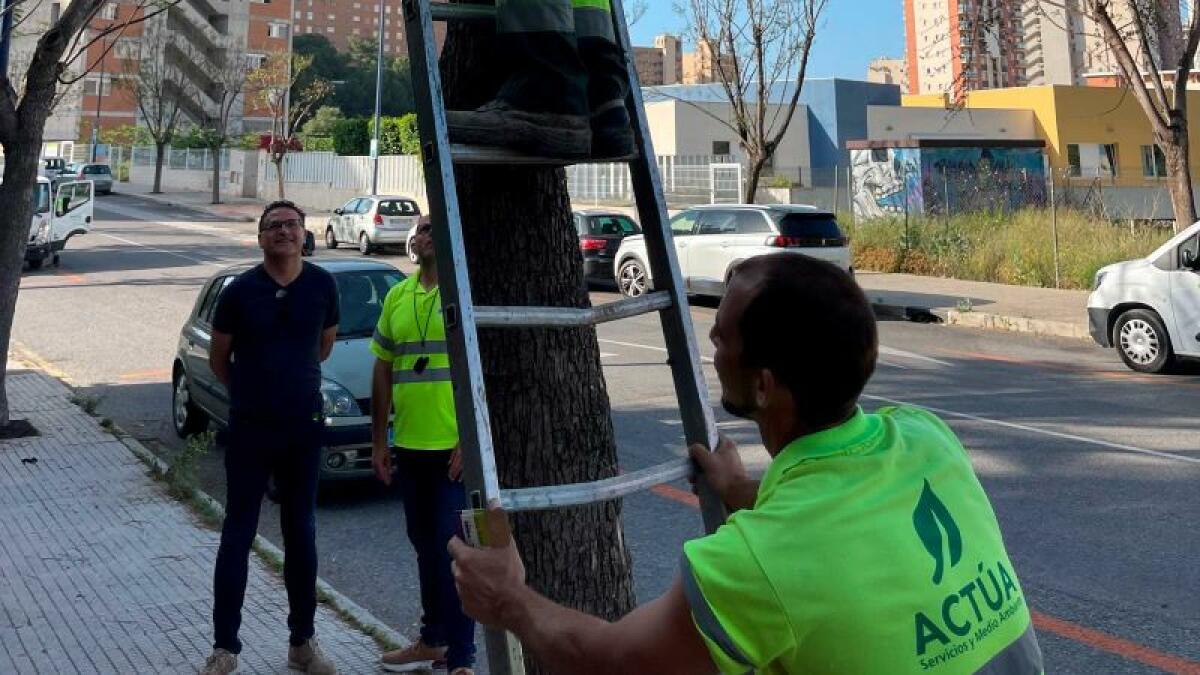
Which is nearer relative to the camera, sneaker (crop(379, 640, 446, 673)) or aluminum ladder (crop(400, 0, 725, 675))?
aluminum ladder (crop(400, 0, 725, 675))

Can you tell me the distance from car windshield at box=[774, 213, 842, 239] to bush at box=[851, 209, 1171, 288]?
182 inches

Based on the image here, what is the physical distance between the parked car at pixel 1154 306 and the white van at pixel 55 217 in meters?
21.1

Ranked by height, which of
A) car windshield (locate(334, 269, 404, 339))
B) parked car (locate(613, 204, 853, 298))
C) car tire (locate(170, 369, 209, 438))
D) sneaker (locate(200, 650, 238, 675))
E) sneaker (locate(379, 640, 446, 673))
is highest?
parked car (locate(613, 204, 853, 298))

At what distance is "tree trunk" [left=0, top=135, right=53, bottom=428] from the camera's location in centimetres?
863

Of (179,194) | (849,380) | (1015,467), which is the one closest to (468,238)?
(849,380)

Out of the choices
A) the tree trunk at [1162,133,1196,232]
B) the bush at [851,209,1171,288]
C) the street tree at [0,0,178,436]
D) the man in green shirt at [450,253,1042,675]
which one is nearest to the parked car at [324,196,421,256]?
the bush at [851,209,1171,288]

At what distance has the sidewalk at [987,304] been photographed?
16047 mm

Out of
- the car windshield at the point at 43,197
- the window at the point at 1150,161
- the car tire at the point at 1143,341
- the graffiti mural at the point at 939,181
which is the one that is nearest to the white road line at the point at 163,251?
the car windshield at the point at 43,197

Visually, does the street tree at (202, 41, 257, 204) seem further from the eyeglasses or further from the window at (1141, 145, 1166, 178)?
the eyeglasses

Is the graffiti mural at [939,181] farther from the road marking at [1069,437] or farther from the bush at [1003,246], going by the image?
the road marking at [1069,437]

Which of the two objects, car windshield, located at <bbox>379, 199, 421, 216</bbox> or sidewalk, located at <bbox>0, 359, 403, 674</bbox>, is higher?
car windshield, located at <bbox>379, 199, 421, 216</bbox>

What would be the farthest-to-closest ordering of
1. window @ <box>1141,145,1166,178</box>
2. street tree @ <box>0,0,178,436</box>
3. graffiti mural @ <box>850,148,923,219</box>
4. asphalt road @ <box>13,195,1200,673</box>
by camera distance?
window @ <box>1141,145,1166,178</box>
graffiti mural @ <box>850,148,923,219</box>
street tree @ <box>0,0,178,436</box>
asphalt road @ <box>13,195,1200,673</box>

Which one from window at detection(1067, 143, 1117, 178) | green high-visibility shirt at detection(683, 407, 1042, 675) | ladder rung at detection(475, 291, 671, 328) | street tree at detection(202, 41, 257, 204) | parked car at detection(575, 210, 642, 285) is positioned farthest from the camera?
street tree at detection(202, 41, 257, 204)

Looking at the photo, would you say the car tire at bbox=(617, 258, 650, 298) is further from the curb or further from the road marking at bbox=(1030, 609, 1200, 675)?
the road marking at bbox=(1030, 609, 1200, 675)
